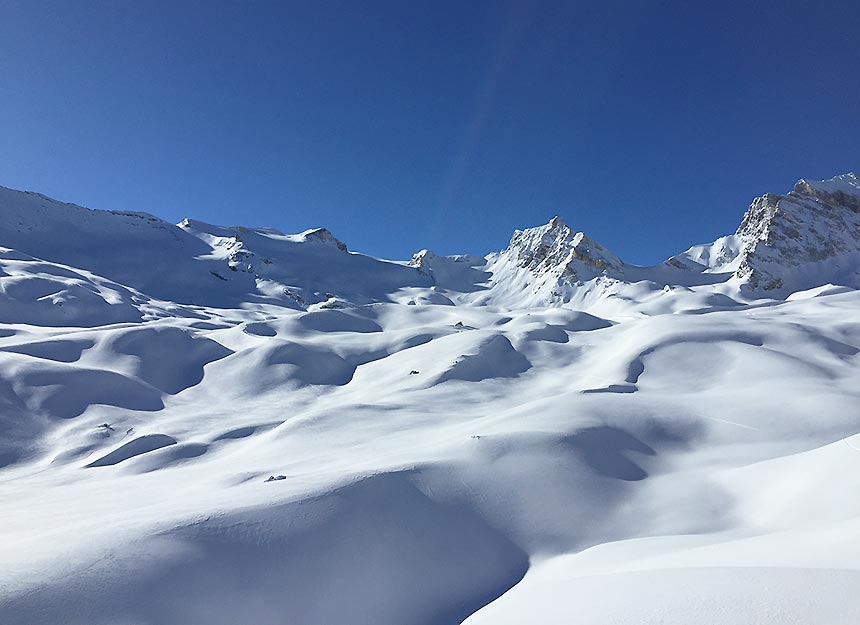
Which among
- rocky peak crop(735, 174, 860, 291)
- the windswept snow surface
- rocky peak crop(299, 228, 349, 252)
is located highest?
rocky peak crop(299, 228, 349, 252)

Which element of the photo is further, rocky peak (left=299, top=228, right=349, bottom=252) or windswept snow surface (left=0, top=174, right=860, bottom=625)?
rocky peak (left=299, top=228, right=349, bottom=252)

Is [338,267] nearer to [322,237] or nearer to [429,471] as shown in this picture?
[322,237]

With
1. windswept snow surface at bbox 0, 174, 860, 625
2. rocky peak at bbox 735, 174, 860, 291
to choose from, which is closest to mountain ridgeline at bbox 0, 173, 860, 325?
rocky peak at bbox 735, 174, 860, 291

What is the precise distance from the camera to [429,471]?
33.3 ft

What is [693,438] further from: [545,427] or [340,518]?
[340,518]

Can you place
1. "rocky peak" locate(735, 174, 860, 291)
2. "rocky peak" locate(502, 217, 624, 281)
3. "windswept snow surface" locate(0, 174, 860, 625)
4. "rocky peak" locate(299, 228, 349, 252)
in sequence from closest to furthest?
"windswept snow surface" locate(0, 174, 860, 625)
"rocky peak" locate(735, 174, 860, 291)
"rocky peak" locate(502, 217, 624, 281)
"rocky peak" locate(299, 228, 349, 252)

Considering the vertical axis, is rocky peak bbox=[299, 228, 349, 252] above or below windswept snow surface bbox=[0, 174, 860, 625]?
above

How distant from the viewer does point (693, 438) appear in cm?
1392

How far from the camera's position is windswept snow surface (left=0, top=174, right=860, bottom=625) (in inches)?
233

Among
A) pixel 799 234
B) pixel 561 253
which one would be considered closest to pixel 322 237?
pixel 561 253

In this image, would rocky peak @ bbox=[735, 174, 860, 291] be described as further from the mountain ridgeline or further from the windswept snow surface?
the windswept snow surface

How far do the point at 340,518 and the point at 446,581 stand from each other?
196 centimetres

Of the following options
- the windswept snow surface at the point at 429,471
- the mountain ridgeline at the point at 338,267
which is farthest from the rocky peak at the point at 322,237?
the windswept snow surface at the point at 429,471

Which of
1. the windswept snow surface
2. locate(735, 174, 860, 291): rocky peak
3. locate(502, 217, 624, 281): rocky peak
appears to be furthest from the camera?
locate(502, 217, 624, 281): rocky peak
